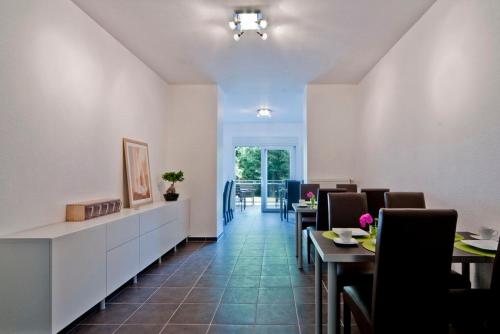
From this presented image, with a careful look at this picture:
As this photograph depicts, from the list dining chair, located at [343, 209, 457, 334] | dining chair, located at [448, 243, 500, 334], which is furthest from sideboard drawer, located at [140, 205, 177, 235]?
dining chair, located at [448, 243, 500, 334]

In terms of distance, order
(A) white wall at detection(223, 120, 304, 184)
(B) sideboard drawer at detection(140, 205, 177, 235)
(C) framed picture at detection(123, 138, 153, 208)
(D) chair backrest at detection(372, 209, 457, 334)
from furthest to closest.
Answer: (A) white wall at detection(223, 120, 304, 184), (C) framed picture at detection(123, 138, 153, 208), (B) sideboard drawer at detection(140, 205, 177, 235), (D) chair backrest at detection(372, 209, 457, 334)

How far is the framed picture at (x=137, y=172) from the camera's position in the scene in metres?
3.69

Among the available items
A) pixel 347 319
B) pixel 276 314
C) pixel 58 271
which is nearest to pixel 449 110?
pixel 347 319

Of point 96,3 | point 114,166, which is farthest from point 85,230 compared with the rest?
point 96,3

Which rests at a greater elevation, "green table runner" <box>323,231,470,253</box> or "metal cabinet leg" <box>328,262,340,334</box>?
"green table runner" <box>323,231,470,253</box>

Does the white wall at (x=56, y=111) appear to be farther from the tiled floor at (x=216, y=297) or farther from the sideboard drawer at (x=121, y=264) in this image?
the tiled floor at (x=216, y=297)

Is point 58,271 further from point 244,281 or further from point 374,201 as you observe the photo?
point 374,201

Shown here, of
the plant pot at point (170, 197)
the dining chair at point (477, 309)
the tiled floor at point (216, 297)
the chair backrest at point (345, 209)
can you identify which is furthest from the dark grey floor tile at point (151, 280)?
the dining chair at point (477, 309)

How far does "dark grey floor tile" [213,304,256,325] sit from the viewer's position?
235cm

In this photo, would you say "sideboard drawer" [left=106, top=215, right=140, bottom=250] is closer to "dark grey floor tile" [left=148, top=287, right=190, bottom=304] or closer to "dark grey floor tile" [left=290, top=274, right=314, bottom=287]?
"dark grey floor tile" [left=148, top=287, right=190, bottom=304]

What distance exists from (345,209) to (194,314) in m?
1.59

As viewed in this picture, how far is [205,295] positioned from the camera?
2854mm

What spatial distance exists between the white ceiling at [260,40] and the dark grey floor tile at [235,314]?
2856mm

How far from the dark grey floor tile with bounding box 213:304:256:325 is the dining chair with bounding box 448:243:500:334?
4.74 ft
